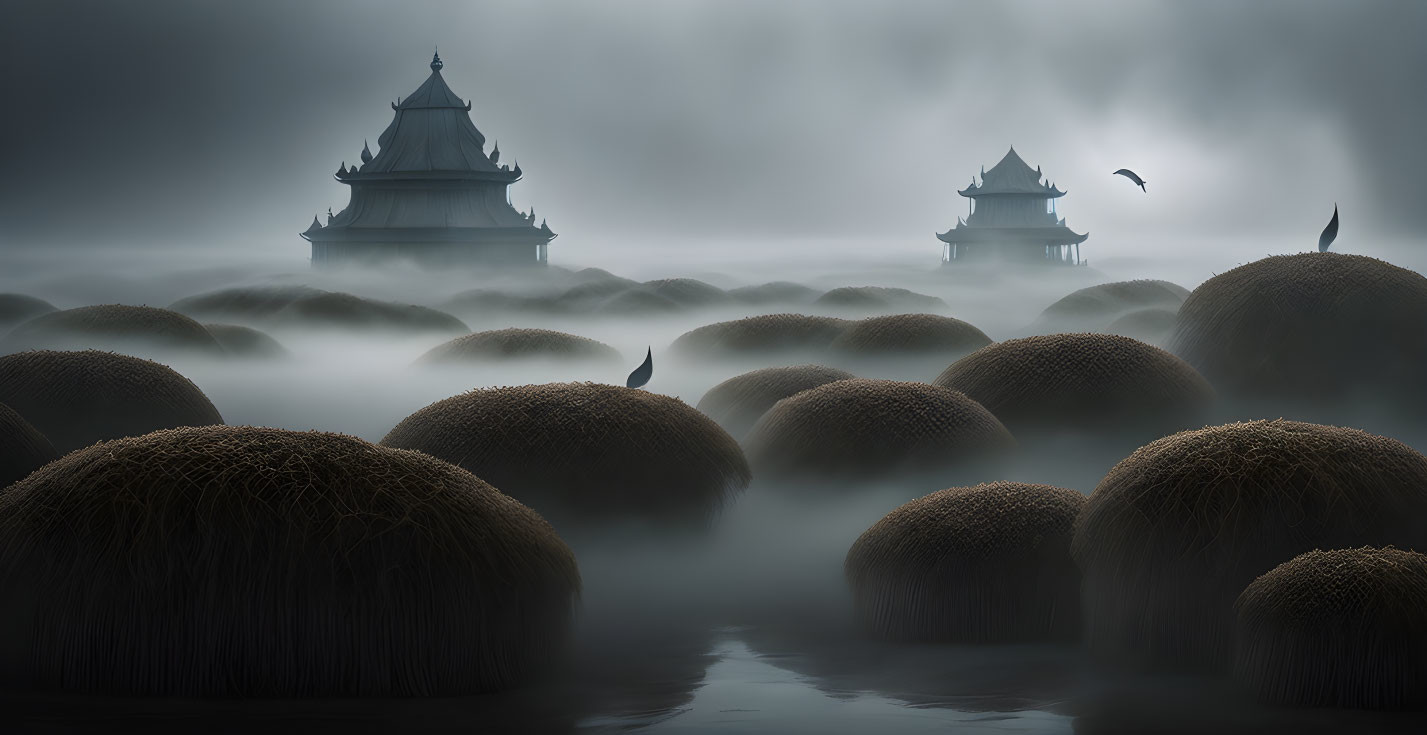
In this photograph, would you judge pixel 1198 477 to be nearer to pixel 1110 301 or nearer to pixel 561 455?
pixel 561 455

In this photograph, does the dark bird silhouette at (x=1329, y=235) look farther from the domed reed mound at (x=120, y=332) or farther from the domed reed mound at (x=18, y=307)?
the domed reed mound at (x=18, y=307)

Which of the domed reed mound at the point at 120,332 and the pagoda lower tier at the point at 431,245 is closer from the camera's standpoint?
the domed reed mound at the point at 120,332

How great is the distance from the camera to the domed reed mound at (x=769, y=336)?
1200 centimetres

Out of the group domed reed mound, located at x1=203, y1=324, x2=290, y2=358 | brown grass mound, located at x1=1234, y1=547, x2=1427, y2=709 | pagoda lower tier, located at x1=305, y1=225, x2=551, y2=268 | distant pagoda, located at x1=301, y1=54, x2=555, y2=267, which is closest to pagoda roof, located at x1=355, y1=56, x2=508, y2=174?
distant pagoda, located at x1=301, y1=54, x2=555, y2=267

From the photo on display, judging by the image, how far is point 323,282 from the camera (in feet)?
85.0

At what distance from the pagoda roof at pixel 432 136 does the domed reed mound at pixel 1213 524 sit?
2492cm

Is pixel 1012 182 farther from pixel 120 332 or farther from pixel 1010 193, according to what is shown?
pixel 120 332

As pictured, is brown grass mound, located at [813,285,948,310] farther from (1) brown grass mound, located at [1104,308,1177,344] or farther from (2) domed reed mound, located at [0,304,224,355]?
(2) domed reed mound, located at [0,304,224,355]

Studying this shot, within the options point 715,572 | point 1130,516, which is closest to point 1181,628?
point 1130,516

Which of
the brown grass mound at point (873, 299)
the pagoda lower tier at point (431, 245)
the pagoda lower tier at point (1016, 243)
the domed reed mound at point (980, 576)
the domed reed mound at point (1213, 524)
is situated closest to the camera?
the domed reed mound at point (1213, 524)

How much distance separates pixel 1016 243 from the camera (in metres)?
37.6

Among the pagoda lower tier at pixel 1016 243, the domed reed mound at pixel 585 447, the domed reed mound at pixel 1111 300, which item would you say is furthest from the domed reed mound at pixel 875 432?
the pagoda lower tier at pixel 1016 243

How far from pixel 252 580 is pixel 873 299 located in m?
15.7

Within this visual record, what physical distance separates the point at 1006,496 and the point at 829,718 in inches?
58.8
